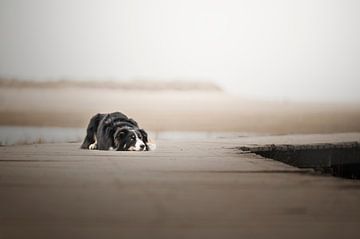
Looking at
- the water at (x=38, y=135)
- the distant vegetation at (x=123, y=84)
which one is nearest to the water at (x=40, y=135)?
the water at (x=38, y=135)

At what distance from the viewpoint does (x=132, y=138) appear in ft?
12.5

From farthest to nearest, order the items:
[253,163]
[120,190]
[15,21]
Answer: [15,21] < [253,163] < [120,190]

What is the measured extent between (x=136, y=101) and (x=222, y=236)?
192 inches

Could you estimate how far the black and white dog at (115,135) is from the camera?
380 cm

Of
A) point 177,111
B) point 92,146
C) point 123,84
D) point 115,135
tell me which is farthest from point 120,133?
point 177,111

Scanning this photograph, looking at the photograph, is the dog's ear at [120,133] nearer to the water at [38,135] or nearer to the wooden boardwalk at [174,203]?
the water at [38,135]

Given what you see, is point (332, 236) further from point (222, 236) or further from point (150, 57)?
point (150, 57)

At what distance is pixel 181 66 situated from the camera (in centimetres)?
594

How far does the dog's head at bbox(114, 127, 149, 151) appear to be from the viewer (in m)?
3.77

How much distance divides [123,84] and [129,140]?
Result: 79.7 inches

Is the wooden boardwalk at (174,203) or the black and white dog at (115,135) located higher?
the black and white dog at (115,135)

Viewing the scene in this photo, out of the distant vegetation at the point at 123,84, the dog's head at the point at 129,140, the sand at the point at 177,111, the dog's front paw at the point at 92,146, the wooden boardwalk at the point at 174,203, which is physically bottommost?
the wooden boardwalk at the point at 174,203

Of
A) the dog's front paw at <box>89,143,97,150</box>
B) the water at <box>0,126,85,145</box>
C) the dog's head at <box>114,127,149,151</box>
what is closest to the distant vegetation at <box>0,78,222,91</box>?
the water at <box>0,126,85,145</box>

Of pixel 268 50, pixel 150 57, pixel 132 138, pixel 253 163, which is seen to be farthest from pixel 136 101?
pixel 253 163
